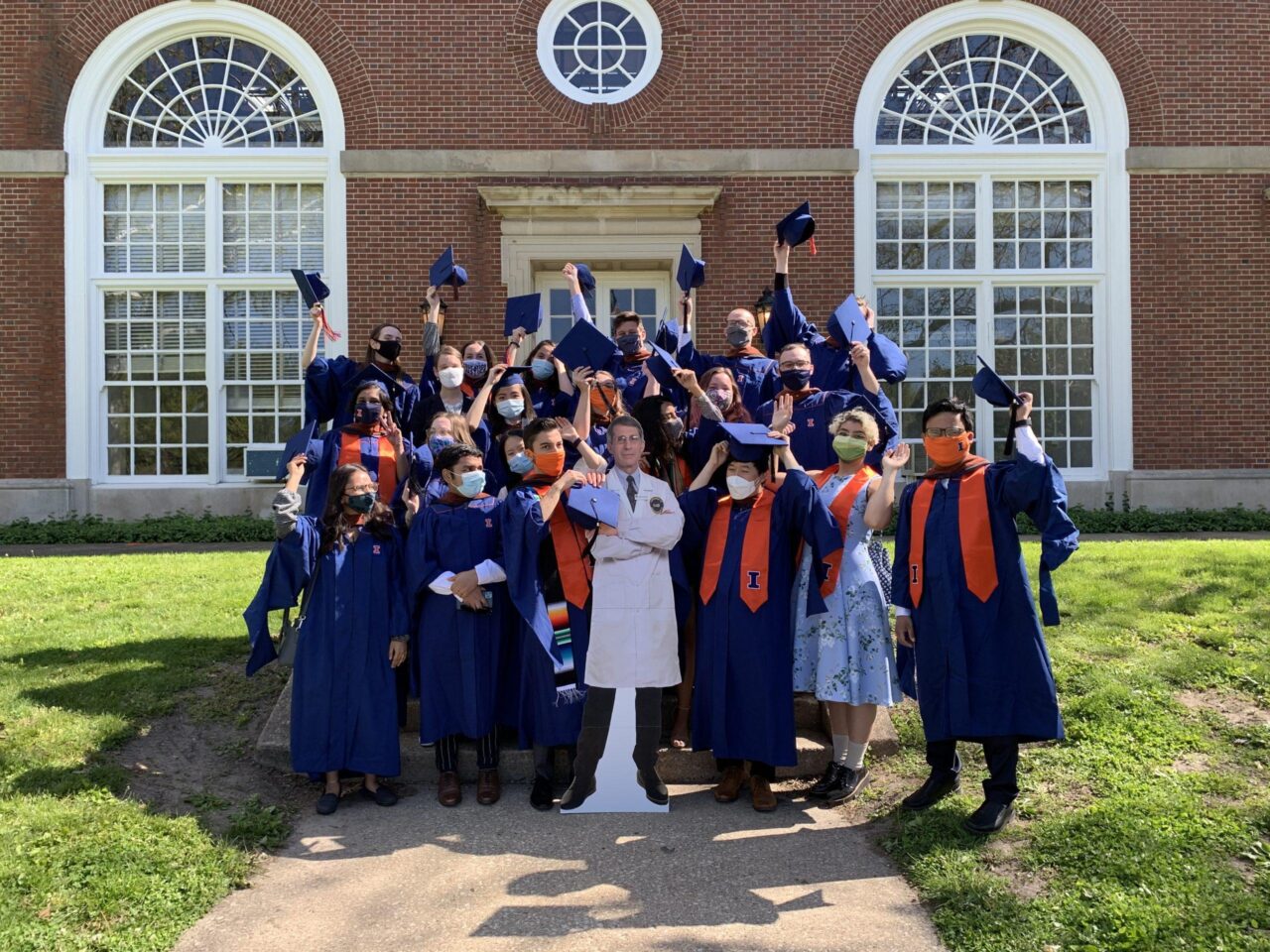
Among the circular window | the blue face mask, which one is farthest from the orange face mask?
the circular window

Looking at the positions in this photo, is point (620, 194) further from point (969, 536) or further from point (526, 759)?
point (969, 536)

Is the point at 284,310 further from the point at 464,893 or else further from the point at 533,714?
→ the point at 464,893

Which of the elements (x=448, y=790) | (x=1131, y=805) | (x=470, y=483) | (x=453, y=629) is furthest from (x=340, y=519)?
(x=1131, y=805)

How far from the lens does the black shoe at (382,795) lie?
541 cm

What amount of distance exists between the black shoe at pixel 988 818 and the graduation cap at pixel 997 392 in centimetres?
152

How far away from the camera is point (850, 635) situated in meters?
5.32

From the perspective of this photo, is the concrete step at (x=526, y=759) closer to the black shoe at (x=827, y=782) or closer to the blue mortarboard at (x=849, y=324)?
the black shoe at (x=827, y=782)

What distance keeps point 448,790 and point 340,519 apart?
1.42m

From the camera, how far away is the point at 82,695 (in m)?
6.28

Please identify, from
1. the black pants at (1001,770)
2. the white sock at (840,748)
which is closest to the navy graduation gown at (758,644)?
the white sock at (840,748)

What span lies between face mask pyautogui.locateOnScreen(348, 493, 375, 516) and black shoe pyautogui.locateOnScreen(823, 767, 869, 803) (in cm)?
261

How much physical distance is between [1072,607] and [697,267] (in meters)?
3.38

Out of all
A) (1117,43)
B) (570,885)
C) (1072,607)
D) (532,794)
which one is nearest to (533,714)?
(532,794)

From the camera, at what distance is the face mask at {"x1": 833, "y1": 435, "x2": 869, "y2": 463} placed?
17.4 feet
